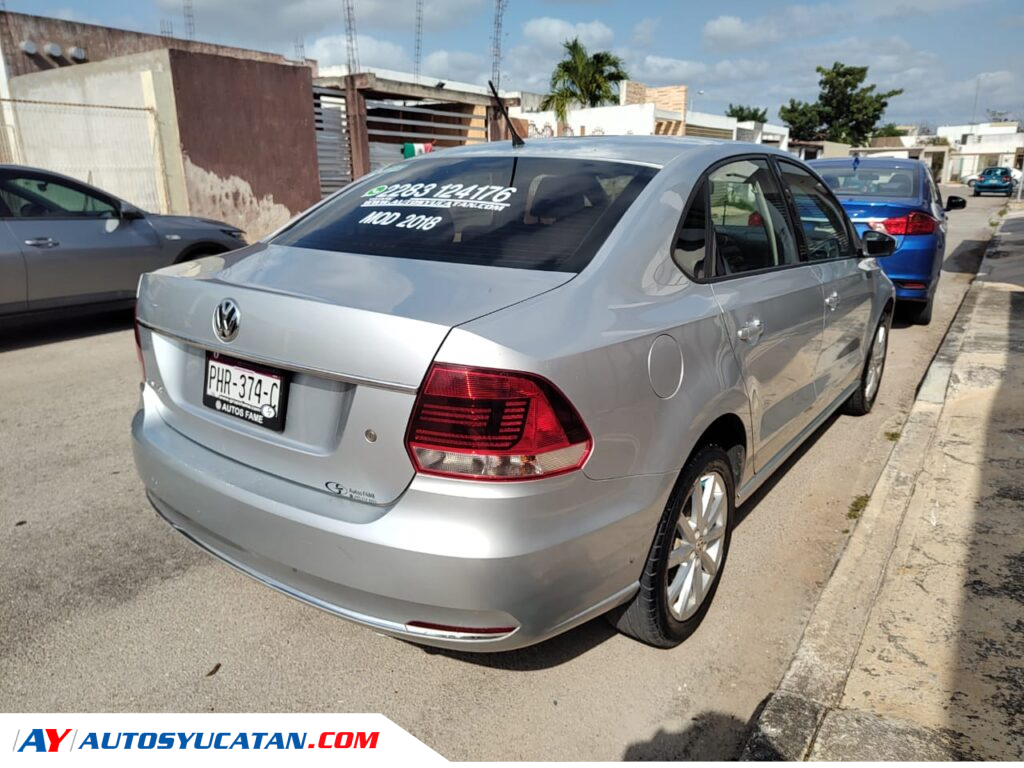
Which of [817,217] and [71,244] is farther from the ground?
[817,217]

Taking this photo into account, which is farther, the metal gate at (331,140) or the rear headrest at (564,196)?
the metal gate at (331,140)

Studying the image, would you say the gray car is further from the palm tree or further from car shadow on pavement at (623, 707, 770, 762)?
the palm tree

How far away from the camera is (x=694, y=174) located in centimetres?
282

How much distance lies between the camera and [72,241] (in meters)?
6.88

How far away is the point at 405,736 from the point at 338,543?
2.26 feet

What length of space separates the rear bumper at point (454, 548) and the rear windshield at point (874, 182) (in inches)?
259

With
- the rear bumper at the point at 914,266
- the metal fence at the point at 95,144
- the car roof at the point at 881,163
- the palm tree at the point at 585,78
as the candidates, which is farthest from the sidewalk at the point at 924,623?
the palm tree at the point at 585,78

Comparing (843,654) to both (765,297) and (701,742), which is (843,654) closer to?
(701,742)

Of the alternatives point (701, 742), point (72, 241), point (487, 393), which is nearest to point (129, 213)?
point (72, 241)

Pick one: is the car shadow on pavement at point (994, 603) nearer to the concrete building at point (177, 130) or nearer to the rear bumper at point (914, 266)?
the rear bumper at point (914, 266)

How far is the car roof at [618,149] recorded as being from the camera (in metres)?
2.91

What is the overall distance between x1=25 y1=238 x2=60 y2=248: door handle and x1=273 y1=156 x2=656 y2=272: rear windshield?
4764mm

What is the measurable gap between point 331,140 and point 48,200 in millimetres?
9630

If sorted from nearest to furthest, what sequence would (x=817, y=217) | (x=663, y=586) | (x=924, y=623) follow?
(x=663, y=586) < (x=924, y=623) < (x=817, y=217)
